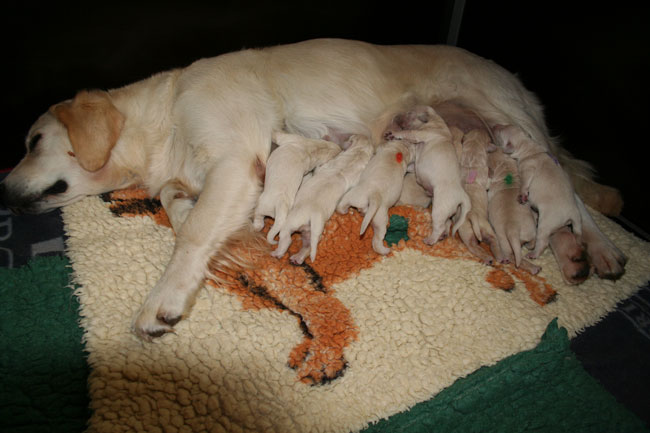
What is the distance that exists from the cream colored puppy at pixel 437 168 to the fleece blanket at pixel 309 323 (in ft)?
0.62

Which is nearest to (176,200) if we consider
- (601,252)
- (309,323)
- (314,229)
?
(314,229)

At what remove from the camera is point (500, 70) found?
292cm

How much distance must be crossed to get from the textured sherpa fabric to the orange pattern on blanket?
1.85 ft

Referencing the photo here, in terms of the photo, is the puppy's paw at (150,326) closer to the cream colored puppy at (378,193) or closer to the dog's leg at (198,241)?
the dog's leg at (198,241)

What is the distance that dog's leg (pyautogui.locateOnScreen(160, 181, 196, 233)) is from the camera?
223 centimetres

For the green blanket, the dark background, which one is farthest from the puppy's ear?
the green blanket

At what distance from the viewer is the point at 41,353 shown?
1634mm

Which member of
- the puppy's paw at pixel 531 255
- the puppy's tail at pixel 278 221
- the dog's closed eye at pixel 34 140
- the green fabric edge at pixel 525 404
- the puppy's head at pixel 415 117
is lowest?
the green fabric edge at pixel 525 404

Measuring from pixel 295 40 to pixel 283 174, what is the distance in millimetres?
1673

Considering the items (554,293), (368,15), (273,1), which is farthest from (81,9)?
(554,293)

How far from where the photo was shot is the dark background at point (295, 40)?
2406mm

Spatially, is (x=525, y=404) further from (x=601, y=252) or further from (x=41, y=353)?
(x=41, y=353)

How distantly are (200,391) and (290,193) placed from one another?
916mm

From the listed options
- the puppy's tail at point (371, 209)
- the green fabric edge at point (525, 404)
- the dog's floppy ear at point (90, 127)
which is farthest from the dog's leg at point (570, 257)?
the dog's floppy ear at point (90, 127)
